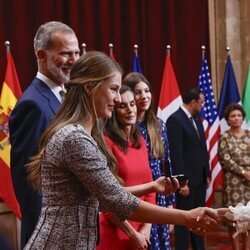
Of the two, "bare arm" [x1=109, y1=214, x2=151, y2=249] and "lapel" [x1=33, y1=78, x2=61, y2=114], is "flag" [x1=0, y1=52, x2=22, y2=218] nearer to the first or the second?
"bare arm" [x1=109, y1=214, x2=151, y2=249]

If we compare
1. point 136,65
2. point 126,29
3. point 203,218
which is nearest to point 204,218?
point 203,218

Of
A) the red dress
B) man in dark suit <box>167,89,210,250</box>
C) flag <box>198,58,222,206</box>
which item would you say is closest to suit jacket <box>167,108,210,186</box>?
man in dark suit <box>167,89,210,250</box>

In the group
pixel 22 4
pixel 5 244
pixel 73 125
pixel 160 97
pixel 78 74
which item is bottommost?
pixel 5 244

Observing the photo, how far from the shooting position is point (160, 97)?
20.9 feet

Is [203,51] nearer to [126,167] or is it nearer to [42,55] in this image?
[126,167]

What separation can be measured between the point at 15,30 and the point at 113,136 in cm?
325

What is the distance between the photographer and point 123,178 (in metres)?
2.90

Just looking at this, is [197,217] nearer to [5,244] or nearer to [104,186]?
[104,186]

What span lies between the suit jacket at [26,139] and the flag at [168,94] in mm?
4040

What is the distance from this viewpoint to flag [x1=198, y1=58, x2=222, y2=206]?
256 inches

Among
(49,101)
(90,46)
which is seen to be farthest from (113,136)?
(90,46)

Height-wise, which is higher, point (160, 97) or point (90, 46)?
point (90, 46)

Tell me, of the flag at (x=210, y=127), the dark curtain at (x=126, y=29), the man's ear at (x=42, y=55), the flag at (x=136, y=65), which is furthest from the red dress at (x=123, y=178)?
the flag at (x=210, y=127)

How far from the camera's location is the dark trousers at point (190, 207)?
5.48 metres
